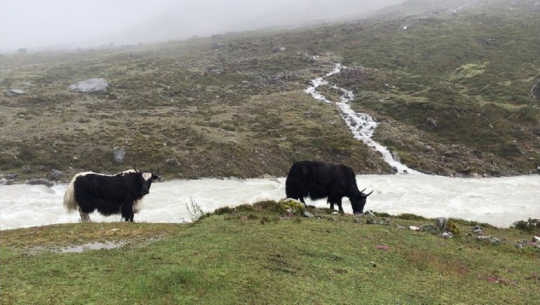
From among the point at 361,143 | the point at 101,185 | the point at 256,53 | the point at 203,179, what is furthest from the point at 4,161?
the point at 256,53

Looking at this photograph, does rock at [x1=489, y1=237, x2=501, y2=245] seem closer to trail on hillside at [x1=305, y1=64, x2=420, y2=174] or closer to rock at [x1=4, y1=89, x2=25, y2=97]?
trail on hillside at [x1=305, y1=64, x2=420, y2=174]

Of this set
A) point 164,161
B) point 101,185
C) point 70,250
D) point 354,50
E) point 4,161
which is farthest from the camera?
point 354,50

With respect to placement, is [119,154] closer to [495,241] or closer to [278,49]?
[495,241]

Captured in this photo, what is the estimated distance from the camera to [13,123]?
107 ft

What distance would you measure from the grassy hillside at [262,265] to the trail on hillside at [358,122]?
57.9 ft

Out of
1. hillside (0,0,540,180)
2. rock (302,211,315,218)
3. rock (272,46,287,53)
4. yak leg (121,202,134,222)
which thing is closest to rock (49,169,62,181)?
hillside (0,0,540,180)

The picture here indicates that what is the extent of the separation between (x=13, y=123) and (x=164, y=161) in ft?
47.4

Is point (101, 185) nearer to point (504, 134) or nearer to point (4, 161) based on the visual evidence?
point (4, 161)

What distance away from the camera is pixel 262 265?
8516 mm

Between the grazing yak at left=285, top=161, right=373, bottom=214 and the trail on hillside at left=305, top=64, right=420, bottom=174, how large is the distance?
13.1 metres

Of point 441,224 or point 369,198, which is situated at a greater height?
point 441,224

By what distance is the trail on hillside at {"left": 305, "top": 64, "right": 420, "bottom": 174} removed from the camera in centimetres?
3025

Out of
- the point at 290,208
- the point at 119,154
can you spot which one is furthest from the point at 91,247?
the point at 119,154

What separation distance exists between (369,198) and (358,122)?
15.7m
